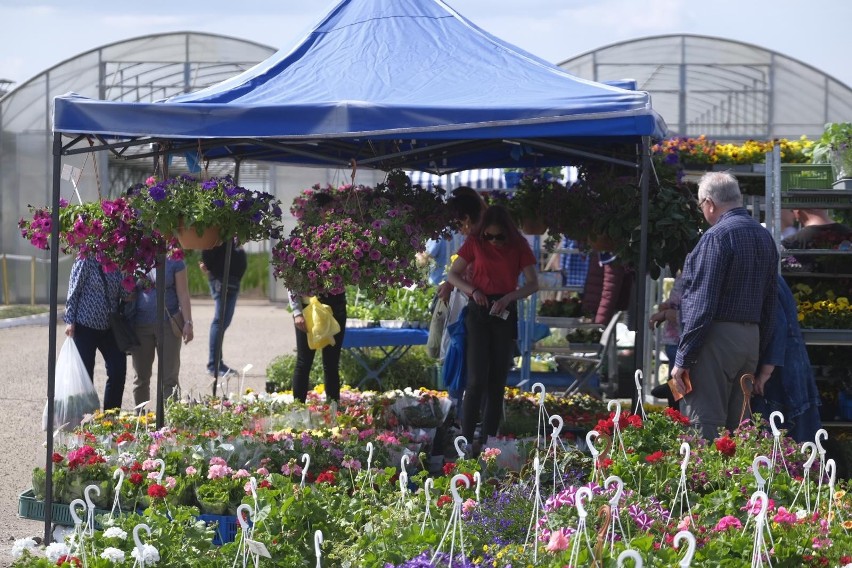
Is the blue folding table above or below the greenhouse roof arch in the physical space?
below

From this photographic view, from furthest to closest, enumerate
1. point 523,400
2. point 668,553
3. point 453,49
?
point 523,400 → point 453,49 → point 668,553

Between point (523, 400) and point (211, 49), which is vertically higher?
point (211, 49)

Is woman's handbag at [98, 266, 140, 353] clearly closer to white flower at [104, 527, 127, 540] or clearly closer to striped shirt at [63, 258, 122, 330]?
striped shirt at [63, 258, 122, 330]

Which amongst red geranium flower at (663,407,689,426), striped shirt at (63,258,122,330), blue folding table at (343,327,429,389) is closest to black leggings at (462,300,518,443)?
red geranium flower at (663,407,689,426)

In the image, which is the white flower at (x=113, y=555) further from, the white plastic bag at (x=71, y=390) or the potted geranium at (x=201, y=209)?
the white plastic bag at (x=71, y=390)

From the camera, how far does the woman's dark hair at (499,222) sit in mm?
6602

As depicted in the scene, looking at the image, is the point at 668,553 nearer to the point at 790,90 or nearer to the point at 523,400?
the point at 523,400

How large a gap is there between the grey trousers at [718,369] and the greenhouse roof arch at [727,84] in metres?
13.5

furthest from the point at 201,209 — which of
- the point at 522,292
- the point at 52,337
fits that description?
the point at 522,292

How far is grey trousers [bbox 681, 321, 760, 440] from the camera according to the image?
16.7 feet

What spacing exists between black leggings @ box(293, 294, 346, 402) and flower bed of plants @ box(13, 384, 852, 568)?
1017 millimetres

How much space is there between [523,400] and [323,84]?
2981 millimetres

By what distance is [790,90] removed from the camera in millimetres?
18266

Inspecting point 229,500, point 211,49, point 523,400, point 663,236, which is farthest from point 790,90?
point 229,500
